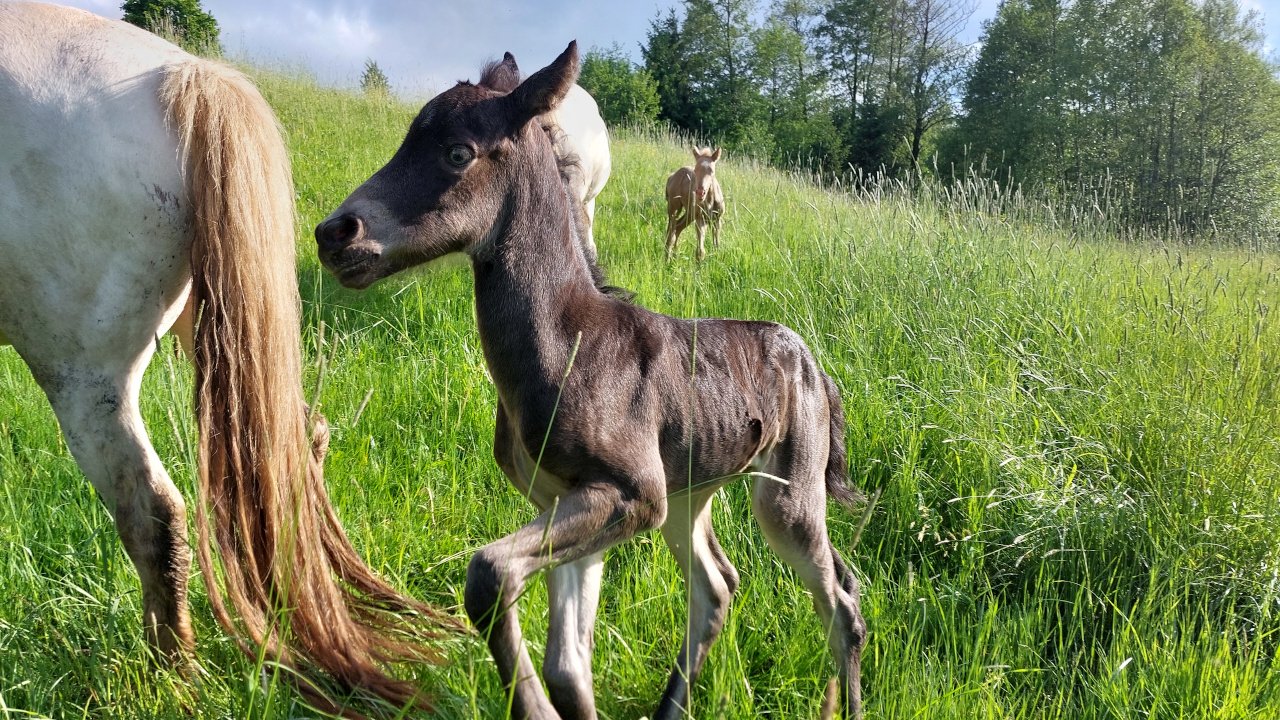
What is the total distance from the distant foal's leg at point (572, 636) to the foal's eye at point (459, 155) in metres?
0.94

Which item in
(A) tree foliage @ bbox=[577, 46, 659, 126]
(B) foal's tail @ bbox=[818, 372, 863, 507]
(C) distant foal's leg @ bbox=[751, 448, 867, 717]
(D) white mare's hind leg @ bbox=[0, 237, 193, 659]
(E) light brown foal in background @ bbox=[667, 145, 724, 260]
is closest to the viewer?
(D) white mare's hind leg @ bbox=[0, 237, 193, 659]

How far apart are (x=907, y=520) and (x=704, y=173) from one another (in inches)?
250

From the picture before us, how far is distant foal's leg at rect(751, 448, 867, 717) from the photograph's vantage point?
7.10 ft

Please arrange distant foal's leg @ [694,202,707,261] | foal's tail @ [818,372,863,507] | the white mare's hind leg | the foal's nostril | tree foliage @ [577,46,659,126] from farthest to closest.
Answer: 1. tree foliage @ [577,46,659,126]
2. distant foal's leg @ [694,202,707,261]
3. foal's tail @ [818,372,863,507]
4. the white mare's hind leg
5. the foal's nostril

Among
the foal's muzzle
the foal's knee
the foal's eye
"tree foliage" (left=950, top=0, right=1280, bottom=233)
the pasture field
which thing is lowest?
the pasture field

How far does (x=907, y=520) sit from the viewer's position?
3.17 meters

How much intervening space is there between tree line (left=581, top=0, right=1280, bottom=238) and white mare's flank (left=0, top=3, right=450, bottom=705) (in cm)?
595

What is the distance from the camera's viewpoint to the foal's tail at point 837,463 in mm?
2518

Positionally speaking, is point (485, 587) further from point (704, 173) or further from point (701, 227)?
point (704, 173)

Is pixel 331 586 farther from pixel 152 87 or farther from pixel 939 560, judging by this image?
pixel 939 560

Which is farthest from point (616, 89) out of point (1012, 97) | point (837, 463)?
point (837, 463)

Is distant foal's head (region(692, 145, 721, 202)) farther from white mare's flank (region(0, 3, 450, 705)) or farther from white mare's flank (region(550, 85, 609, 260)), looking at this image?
white mare's flank (region(0, 3, 450, 705))

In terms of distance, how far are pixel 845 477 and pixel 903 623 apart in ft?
1.83

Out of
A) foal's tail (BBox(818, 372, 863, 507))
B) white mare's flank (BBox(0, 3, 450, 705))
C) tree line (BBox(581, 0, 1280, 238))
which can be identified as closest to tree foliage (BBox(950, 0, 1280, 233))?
tree line (BBox(581, 0, 1280, 238))
